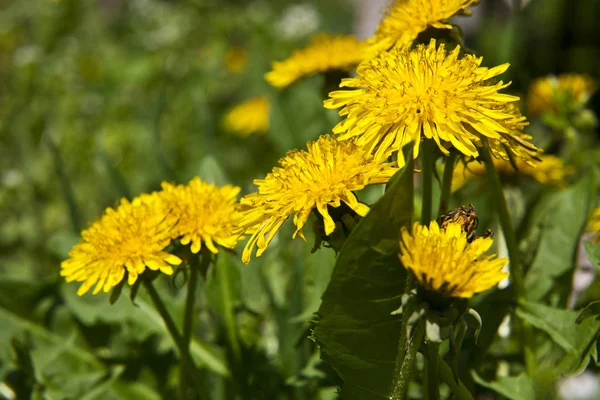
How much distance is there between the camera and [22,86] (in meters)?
3.88

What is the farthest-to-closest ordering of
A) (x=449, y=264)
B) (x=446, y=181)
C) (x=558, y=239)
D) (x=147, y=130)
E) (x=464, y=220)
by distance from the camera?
(x=147, y=130) < (x=558, y=239) < (x=446, y=181) < (x=464, y=220) < (x=449, y=264)

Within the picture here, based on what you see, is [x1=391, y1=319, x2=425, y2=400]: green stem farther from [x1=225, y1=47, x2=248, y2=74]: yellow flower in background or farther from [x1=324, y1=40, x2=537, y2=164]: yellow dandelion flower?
[x1=225, y1=47, x2=248, y2=74]: yellow flower in background

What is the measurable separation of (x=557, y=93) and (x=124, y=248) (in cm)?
125

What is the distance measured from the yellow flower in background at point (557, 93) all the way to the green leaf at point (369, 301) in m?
0.97

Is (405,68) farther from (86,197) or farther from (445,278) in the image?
(86,197)

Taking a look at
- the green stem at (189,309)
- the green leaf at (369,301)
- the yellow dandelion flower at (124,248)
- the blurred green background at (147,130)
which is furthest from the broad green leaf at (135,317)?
the green leaf at (369,301)

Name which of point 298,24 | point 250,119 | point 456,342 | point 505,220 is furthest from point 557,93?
point 298,24

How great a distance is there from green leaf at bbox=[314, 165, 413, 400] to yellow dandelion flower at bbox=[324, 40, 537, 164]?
3.8 inches

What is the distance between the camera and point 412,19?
134 centimetres

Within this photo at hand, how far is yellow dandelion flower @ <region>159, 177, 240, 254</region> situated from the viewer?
51.2 inches

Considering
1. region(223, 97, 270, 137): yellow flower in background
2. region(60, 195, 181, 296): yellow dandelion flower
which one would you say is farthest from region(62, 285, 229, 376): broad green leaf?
region(223, 97, 270, 137): yellow flower in background

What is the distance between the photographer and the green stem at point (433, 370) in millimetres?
1132

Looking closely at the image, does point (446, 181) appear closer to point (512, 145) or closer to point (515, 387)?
point (512, 145)

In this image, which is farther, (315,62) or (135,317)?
(315,62)
